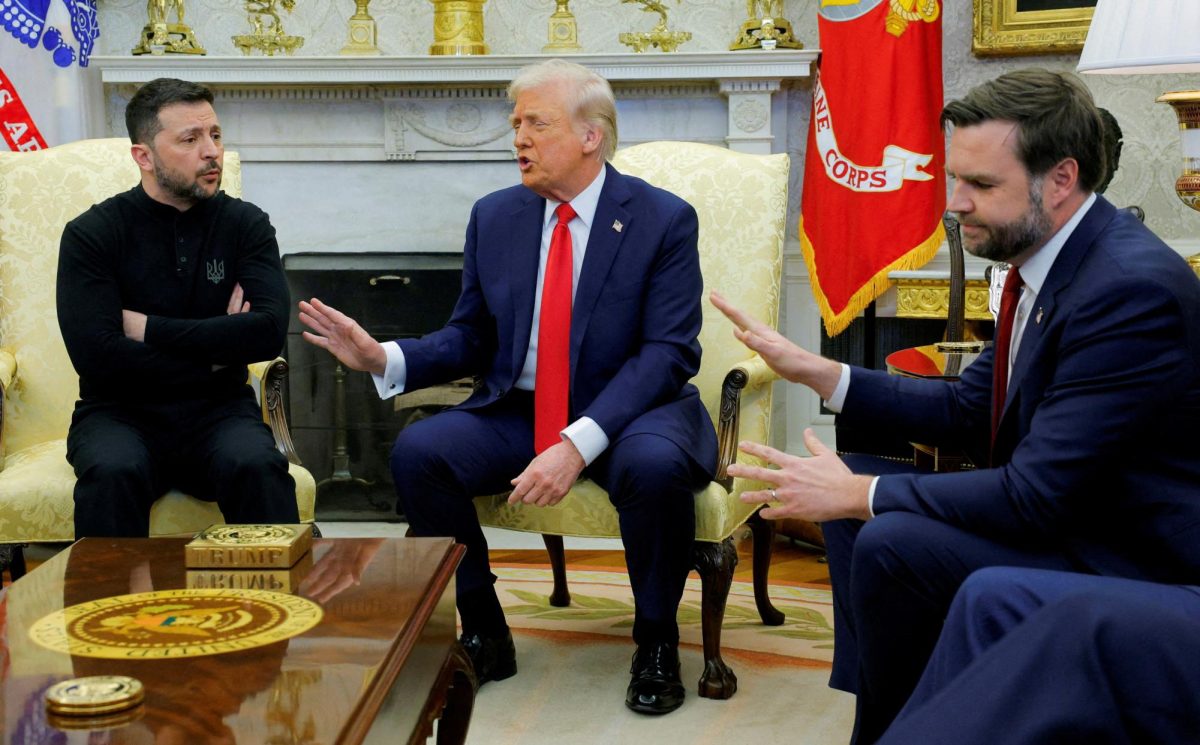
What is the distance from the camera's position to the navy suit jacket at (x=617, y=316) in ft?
8.91

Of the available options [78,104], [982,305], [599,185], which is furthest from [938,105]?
[78,104]

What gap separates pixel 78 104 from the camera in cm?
429

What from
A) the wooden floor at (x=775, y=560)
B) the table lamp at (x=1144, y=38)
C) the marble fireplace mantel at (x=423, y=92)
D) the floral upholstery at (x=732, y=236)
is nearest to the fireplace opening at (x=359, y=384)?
the marble fireplace mantel at (x=423, y=92)

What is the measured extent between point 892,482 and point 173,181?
5.62ft

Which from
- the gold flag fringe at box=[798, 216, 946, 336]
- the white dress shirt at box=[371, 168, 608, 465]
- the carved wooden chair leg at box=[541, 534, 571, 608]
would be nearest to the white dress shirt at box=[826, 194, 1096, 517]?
the white dress shirt at box=[371, 168, 608, 465]

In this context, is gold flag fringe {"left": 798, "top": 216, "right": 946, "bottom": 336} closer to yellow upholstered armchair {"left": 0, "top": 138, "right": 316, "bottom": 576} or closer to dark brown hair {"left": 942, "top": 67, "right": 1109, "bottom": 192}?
yellow upholstered armchair {"left": 0, "top": 138, "right": 316, "bottom": 576}

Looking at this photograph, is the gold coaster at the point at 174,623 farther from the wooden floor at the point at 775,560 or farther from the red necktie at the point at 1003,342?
the wooden floor at the point at 775,560

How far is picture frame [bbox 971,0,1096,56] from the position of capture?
4.18 m

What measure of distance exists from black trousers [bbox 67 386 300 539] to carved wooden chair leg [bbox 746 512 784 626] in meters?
1.09

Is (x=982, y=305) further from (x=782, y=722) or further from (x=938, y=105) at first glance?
→ (x=782, y=722)

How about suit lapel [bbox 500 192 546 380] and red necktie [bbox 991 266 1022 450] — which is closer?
red necktie [bbox 991 266 1022 450]

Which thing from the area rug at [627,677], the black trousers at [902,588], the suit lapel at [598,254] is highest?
the suit lapel at [598,254]

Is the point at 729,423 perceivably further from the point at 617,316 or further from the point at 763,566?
the point at 763,566

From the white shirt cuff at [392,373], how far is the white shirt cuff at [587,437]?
0.42 meters
